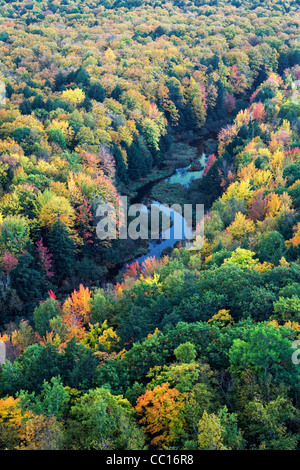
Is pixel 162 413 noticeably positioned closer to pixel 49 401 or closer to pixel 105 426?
pixel 105 426

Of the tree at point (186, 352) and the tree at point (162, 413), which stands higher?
the tree at point (186, 352)

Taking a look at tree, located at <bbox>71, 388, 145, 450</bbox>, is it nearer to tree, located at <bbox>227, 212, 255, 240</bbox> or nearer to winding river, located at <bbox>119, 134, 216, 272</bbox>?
tree, located at <bbox>227, 212, 255, 240</bbox>

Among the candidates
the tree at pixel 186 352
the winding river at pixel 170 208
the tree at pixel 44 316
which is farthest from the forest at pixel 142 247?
the winding river at pixel 170 208

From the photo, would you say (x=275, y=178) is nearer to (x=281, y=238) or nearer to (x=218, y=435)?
(x=281, y=238)

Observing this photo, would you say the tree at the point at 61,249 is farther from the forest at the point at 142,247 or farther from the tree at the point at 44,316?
the tree at the point at 44,316

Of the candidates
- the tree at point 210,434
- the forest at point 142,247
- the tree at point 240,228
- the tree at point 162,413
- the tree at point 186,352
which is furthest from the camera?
the tree at point 240,228

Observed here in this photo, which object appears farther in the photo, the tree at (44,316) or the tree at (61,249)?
the tree at (61,249)

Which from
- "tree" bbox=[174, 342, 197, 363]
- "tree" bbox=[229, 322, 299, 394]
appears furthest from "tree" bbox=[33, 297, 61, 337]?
"tree" bbox=[229, 322, 299, 394]
